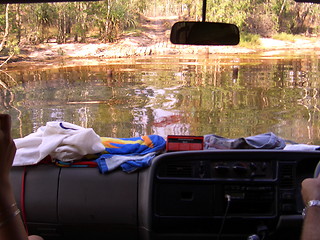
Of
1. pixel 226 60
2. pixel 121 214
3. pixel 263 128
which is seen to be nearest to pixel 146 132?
pixel 263 128

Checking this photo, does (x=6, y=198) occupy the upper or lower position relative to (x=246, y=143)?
upper

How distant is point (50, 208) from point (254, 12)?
7.78 meters

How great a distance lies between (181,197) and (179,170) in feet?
0.65

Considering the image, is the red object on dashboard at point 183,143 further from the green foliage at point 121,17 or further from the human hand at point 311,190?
the green foliage at point 121,17

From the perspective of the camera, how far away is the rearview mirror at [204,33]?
3.10 meters

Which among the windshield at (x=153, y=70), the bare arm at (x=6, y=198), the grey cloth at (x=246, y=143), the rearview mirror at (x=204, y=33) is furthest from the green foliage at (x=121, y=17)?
the bare arm at (x=6, y=198)

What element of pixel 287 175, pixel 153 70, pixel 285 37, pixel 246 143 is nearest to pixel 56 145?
pixel 246 143

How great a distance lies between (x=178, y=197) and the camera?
8.92 ft

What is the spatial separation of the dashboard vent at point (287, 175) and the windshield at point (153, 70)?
2.53 meters

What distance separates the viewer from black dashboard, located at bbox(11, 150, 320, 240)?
8.78ft

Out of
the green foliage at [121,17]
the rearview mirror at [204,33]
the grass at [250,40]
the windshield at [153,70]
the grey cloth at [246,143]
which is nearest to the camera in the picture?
the grey cloth at [246,143]

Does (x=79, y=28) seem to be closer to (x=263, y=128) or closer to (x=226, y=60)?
(x=226, y=60)

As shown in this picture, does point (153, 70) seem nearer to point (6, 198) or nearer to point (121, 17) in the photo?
point (121, 17)

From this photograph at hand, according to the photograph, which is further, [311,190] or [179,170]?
[179,170]
